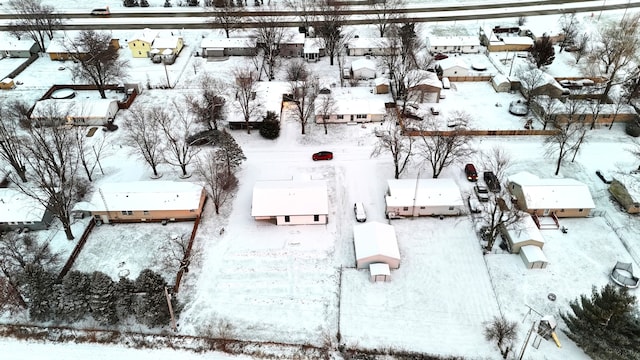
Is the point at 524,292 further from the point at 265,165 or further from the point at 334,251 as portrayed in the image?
the point at 265,165

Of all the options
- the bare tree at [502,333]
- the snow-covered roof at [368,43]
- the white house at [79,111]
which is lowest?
the bare tree at [502,333]

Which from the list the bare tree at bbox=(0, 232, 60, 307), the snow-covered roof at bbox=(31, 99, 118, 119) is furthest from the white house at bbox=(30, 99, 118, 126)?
the bare tree at bbox=(0, 232, 60, 307)

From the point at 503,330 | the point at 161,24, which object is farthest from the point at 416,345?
the point at 161,24

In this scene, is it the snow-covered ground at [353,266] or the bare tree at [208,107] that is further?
the bare tree at [208,107]

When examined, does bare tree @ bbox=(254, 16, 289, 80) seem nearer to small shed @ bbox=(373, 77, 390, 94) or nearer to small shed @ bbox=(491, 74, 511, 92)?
small shed @ bbox=(373, 77, 390, 94)

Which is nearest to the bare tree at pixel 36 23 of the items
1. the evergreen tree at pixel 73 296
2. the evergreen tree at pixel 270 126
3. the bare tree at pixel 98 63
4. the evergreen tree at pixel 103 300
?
the bare tree at pixel 98 63

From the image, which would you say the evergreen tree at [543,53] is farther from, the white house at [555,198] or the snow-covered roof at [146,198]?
the snow-covered roof at [146,198]
